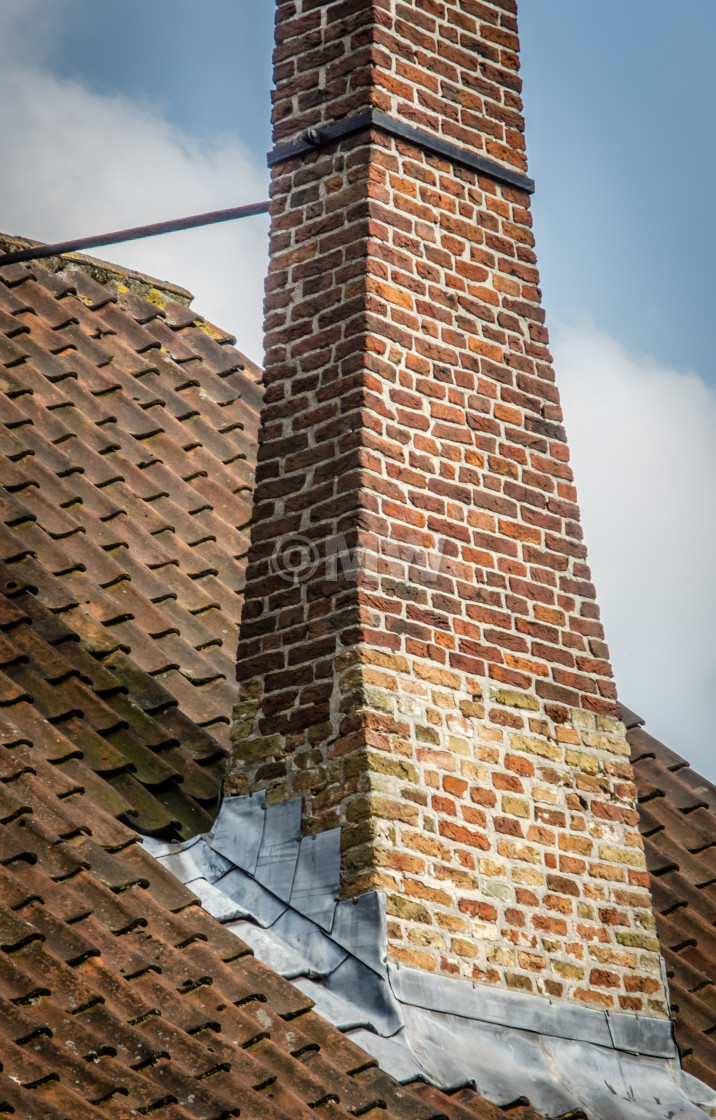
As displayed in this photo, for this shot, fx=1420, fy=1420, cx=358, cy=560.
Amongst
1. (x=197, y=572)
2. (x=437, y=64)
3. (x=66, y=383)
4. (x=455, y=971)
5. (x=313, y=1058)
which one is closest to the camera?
(x=313, y=1058)

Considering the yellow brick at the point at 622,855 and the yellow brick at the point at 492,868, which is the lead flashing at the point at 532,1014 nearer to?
the yellow brick at the point at 492,868

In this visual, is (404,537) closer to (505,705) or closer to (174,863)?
(505,705)

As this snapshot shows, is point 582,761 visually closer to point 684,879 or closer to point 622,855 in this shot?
point 622,855

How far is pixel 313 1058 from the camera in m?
3.84

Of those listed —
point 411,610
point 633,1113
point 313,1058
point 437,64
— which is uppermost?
point 437,64

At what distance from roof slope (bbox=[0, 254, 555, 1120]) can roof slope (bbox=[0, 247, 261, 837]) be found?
0.01m

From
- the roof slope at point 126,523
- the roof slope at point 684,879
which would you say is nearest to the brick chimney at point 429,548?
the roof slope at point 126,523

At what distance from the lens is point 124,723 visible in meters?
4.90

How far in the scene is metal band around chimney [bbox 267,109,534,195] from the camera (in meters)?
5.09

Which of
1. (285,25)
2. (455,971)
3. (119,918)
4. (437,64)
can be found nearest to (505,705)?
(455,971)

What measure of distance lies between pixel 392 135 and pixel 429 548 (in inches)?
60.8

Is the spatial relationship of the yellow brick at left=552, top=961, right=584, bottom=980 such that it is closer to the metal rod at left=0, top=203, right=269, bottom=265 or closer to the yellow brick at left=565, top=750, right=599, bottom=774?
the yellow brick at left=565, top=750, right=599, bottom=774

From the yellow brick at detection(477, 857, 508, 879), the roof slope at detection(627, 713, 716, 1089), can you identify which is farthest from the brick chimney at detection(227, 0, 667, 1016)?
the roof slope at detection(627, 713, 716, 1089)

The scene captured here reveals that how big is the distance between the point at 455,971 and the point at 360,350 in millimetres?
2048
